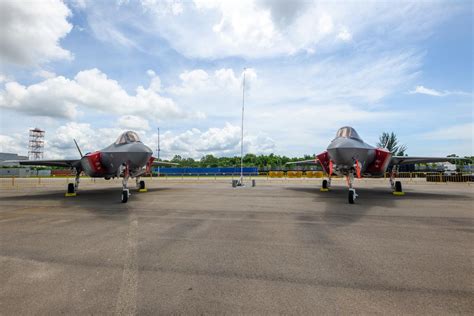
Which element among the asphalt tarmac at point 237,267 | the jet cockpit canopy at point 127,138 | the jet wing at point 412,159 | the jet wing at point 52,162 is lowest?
the asphalt tarmac at point 237,267

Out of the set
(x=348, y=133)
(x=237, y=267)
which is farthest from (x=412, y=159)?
(x=237, y=267)

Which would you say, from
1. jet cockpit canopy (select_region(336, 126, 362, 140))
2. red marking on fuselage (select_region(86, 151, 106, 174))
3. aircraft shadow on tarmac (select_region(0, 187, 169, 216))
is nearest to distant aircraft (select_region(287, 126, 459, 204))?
jet cockpit canopy (select_region(336, 126, 362, 140))

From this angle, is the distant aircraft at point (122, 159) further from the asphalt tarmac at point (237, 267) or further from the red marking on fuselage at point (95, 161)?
the asphalt tarmac at point (237, 267)

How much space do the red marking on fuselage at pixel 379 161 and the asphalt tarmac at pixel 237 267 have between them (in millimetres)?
5345

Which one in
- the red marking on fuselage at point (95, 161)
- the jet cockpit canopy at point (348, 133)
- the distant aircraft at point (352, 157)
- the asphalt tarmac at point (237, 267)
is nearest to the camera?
the asphalt tarmac at point (237, 267)

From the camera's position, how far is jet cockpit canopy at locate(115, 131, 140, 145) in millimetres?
12312

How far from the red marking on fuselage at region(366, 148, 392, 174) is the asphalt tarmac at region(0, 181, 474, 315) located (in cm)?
534

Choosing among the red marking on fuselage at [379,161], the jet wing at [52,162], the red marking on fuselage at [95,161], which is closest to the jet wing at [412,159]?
the red marking on fuselage at [379,161]

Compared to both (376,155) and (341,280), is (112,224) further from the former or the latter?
(376,155)

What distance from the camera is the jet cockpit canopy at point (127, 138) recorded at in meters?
12.3

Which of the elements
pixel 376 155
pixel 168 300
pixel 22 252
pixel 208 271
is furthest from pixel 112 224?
pixel 376 155

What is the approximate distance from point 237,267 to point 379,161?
10702 mm

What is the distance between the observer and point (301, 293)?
2.77 m

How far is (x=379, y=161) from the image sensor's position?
11703mm
